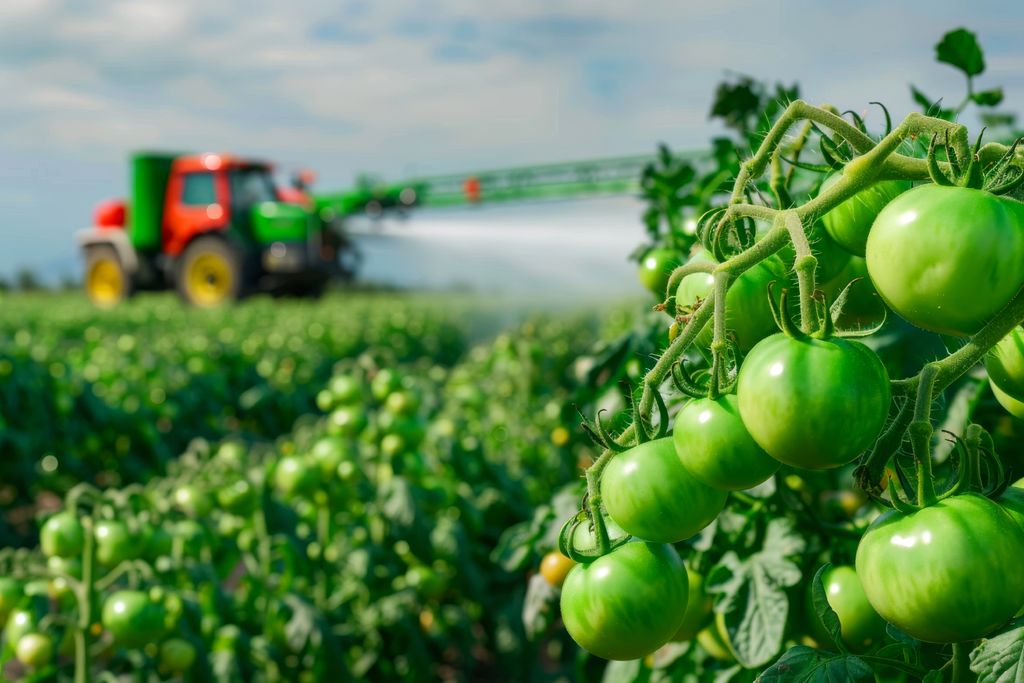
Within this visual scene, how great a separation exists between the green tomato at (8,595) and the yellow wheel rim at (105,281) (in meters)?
18.4

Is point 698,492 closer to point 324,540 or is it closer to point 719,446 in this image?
point 719,446

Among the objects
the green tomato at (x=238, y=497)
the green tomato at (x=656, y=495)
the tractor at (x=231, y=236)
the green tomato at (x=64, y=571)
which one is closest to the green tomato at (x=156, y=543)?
the green tomato at (x=64, y=571)

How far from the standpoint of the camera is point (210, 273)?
17.1m

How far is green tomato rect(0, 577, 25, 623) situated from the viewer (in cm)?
201

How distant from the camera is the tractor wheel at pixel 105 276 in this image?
19.1 m

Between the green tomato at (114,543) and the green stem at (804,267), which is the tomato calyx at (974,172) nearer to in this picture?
the green stem at (804,267)

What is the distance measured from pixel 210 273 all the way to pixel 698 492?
17.2 metres

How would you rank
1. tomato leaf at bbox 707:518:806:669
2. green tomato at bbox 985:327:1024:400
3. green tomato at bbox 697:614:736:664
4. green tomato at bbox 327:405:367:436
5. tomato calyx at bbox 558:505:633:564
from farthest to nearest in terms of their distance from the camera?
green tomato at bbox 327:405:367:436 < green tomato at bbox 697:614:736:664 < tomato leaf at bbox 707:518:806:669 < tomato calyx at bbox 558:505:633:564 < green tomato at bbox 985:327:1024:400

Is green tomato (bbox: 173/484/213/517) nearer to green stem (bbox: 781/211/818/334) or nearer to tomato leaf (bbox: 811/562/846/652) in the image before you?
tomato leaf (bbox: 811/562/846/652)

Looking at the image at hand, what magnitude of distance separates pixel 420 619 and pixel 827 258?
121 inches

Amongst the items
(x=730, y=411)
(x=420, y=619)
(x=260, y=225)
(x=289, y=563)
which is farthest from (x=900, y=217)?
(x=260, y=225)

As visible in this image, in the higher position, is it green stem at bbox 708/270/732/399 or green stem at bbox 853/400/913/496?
green stem at bbox 708/270/732/399

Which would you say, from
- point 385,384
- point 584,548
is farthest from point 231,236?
point 584,548

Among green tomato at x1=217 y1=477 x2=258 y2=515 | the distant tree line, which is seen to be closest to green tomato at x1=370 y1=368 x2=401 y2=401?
green tomato at x1=217 y1=477 x2=258 y2=515
